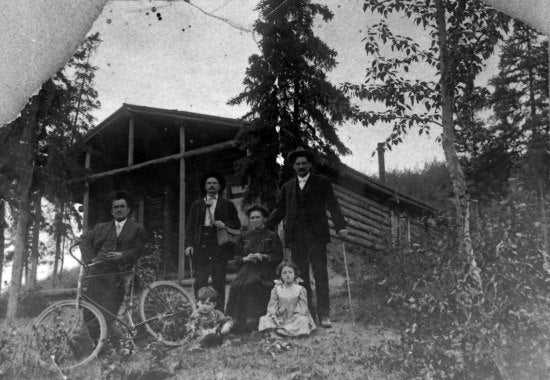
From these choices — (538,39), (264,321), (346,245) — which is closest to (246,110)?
(346,245)

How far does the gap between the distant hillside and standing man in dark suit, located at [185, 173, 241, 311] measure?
1011 millimetres

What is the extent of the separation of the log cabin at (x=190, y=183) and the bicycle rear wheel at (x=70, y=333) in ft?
1.53

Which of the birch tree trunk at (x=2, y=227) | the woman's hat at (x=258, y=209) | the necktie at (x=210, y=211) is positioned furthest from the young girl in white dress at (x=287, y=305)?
the birch tree trunk at (x=2, y=227)

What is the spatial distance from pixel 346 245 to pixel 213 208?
81 cm

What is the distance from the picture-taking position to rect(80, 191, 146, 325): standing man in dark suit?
307 cm

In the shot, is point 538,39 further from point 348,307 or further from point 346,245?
point 348,307

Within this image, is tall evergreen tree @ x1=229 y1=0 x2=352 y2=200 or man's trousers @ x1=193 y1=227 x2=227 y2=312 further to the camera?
man's trousers @ x1=193 y1=227 x2=227 y2=312

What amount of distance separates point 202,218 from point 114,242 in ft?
1.68

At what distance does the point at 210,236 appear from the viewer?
3305mm

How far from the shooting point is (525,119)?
282cm

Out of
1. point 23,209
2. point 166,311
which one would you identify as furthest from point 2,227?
point 166,311

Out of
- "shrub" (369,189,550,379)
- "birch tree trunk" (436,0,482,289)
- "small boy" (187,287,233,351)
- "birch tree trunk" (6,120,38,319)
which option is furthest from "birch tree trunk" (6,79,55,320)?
"birch tree trunk" (436,0,482,289)

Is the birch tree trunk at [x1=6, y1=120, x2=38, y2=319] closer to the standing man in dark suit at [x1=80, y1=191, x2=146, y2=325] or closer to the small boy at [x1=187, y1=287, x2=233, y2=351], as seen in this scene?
the standing man in dark suit at [x1=80, y1=191, x2=146, y2=325]

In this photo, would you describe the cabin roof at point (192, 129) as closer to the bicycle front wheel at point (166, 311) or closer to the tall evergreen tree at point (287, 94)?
the tall evergreen tree at point (287, 94)
